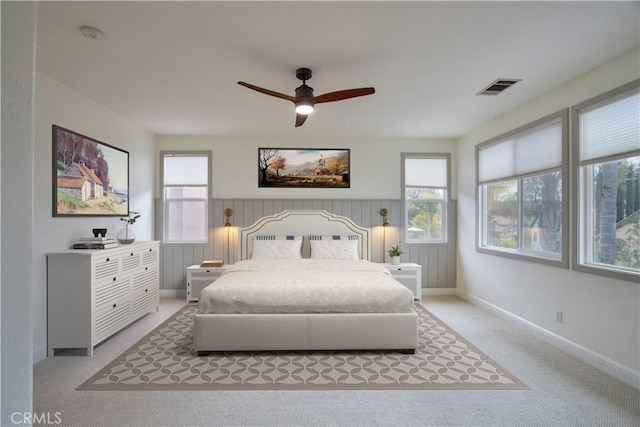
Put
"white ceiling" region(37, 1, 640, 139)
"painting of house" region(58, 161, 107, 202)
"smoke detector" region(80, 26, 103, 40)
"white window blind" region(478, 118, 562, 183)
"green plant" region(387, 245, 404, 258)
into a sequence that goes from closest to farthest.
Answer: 1. "white ceiling" region(37, 1, 640, 139)
2. "smoke detector" region(80, 26, 103, 40)
3. "painting of house" region(58, 161, 107, 202)
4. "white window blind" region(478, 118, 562, 183)
5. "green plant" region(387, 245, 404, 258)

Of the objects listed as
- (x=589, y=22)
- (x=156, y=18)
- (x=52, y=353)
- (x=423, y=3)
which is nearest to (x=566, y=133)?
(x=589, y=22)

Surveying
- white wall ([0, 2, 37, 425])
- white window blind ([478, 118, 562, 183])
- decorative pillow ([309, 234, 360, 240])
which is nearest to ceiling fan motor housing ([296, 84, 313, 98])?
white wall ([0, 2, 37, 425])

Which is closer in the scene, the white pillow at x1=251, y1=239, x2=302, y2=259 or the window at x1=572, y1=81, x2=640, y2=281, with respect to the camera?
the window at x1=572, y1=81, x2=640, y2=281

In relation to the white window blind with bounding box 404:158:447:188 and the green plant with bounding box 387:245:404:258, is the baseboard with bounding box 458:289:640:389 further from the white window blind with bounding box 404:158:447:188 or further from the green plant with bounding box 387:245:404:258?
the white window blind with bounding box 404:158:447:188

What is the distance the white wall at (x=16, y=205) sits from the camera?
750 mm

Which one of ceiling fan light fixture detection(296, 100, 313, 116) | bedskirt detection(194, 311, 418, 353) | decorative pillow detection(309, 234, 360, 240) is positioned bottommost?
bedskirt detection(194, 311, 418, 353)

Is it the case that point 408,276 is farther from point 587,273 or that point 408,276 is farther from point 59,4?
point 59,4

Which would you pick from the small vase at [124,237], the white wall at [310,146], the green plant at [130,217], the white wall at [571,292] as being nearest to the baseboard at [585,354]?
the white wall at [571,292]

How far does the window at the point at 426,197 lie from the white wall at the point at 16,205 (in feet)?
17.3

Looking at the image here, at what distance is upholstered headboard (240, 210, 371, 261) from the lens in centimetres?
536

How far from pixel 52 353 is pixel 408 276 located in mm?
4390

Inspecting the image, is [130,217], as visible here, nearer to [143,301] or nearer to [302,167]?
[143,301]

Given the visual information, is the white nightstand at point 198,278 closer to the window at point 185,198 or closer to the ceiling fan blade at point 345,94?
the window at point 185,198

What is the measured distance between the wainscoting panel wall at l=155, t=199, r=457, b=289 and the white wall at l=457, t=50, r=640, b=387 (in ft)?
1.94
